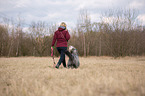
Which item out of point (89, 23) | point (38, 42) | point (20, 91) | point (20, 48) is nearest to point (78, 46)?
point (89, 23)

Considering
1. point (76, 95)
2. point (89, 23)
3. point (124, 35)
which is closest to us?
point (76, 95)

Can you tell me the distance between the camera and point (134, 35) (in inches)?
651

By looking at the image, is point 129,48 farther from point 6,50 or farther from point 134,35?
point 6,50

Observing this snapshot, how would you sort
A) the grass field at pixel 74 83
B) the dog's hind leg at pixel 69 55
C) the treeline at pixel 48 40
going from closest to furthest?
the grass field at pixel 74 83 → the dog's hind leg at pixel 69 55 → the treeline at pixel 48 40

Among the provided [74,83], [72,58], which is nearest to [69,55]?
[72,58]

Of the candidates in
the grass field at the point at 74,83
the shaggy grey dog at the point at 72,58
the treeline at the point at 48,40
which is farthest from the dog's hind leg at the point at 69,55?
the treeline at the point at 48,40

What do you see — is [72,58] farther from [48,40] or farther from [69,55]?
[48,40]

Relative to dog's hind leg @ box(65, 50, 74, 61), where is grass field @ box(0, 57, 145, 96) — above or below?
below

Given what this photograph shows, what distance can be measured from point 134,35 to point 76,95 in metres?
17.2

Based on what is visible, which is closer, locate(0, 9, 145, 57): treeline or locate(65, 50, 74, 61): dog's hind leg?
locate(65, 50, 74, 61): dog's hind leg

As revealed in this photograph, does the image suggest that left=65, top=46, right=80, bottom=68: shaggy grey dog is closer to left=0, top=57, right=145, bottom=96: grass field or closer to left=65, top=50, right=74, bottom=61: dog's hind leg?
left=65, top=50, right=74, bottom=61: dog's hind leg

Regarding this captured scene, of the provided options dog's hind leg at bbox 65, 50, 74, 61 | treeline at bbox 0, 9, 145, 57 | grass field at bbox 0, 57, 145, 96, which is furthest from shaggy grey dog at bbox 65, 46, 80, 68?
treeline at bbox 0, 9, 145, 57

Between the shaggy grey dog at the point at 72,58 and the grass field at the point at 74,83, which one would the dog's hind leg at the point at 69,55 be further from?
the grass field at the point at 74,83

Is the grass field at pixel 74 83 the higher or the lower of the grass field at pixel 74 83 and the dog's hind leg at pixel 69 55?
the lower
